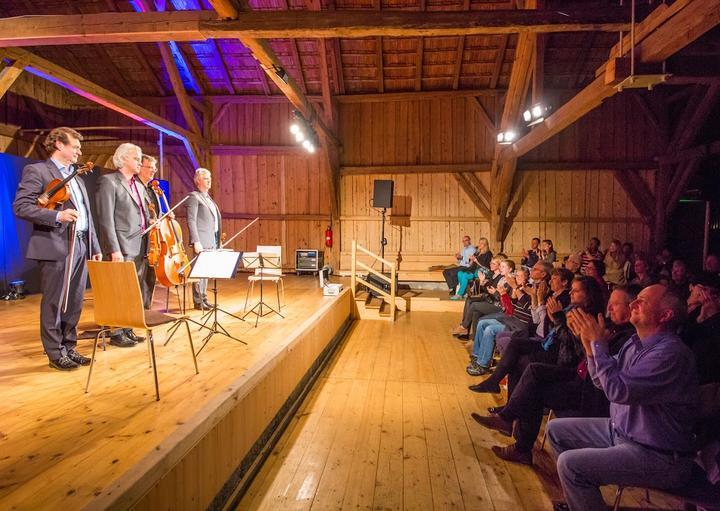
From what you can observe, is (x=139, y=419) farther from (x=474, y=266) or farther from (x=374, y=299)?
(x=474, y=266)

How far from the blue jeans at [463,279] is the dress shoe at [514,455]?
5272 millimetres

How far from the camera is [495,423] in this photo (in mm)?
3238

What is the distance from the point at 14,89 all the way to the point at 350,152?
6.93 m

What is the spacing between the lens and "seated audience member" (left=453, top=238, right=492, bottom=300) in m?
7.66

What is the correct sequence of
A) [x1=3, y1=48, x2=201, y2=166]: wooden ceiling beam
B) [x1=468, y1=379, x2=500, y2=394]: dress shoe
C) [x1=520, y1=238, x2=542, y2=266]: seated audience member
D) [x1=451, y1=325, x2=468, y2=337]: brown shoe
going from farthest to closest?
[x1=520, y1=238, x2=542, y2=266]: seated audience member, [x1=451, y1=325, x2=468, y2=337]: brown shoe, [x1=3, y1=48, x2=201, y2=166]: wooden ceiling beam, [x1=468, y1=379, x2=500, y2=394]: dress shoe

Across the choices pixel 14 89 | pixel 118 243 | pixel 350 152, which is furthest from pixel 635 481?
pixel 14 89

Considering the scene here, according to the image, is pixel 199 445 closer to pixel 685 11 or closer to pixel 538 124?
pixel 685 11

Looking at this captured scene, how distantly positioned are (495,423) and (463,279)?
4.98 meters

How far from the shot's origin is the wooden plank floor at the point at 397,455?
2371 millimetres

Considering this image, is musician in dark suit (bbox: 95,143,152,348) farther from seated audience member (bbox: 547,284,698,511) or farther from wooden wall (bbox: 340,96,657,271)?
wooden wall (bbox: 340,96,657,271)

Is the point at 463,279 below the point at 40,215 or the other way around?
below

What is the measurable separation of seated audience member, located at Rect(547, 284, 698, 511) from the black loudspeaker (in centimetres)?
719

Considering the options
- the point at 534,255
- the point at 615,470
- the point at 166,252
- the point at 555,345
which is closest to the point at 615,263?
the point at 534,255

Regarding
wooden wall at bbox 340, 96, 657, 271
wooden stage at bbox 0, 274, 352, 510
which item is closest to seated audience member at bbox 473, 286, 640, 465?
wooden stage at bbox 0, 274, 352, 510
